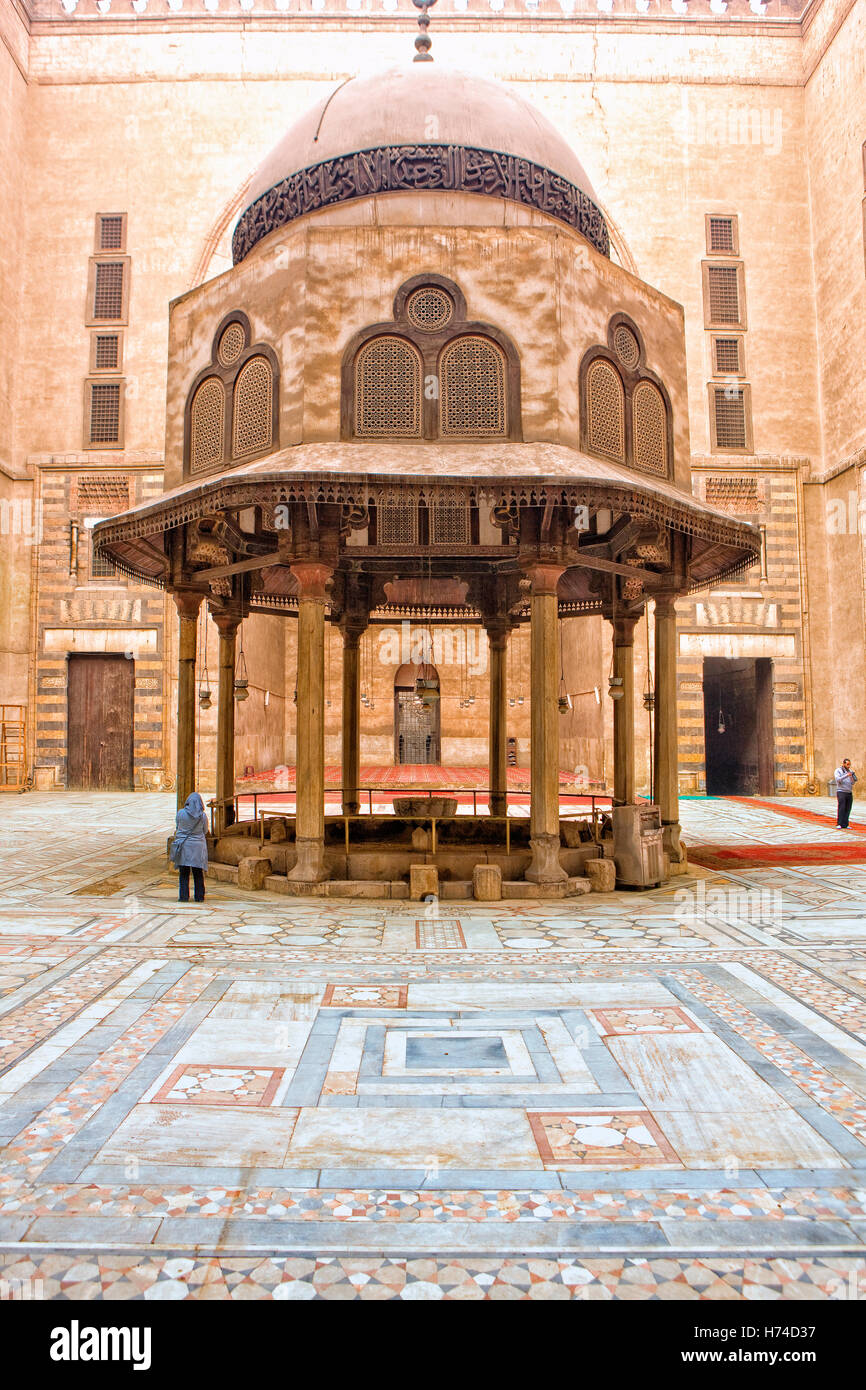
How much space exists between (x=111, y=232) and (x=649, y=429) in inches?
843

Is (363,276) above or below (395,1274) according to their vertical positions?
above

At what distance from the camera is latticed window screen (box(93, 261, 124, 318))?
25828 mm

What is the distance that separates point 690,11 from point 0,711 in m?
27.0

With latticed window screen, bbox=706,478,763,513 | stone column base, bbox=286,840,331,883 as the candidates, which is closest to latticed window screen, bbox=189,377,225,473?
stone column base, bbox=286,840,331,883

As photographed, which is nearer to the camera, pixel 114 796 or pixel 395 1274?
pixel 395 1274

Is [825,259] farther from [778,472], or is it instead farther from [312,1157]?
[312,1157]

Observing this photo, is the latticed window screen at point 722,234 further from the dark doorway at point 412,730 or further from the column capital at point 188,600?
the column capital at point 188,600

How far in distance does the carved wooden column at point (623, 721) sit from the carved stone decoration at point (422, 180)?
5.13m

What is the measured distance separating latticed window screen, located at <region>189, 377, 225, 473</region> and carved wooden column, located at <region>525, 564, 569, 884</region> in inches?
152

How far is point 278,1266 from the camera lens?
3000 mm

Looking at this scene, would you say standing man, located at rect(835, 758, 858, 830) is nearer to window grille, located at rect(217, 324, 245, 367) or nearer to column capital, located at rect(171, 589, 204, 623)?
column capital, located at rect(171, 589, 204, 623)

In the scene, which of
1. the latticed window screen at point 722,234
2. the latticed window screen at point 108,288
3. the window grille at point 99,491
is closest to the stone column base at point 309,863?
the window grille at point 99,491

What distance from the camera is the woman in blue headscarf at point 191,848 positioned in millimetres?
9352
